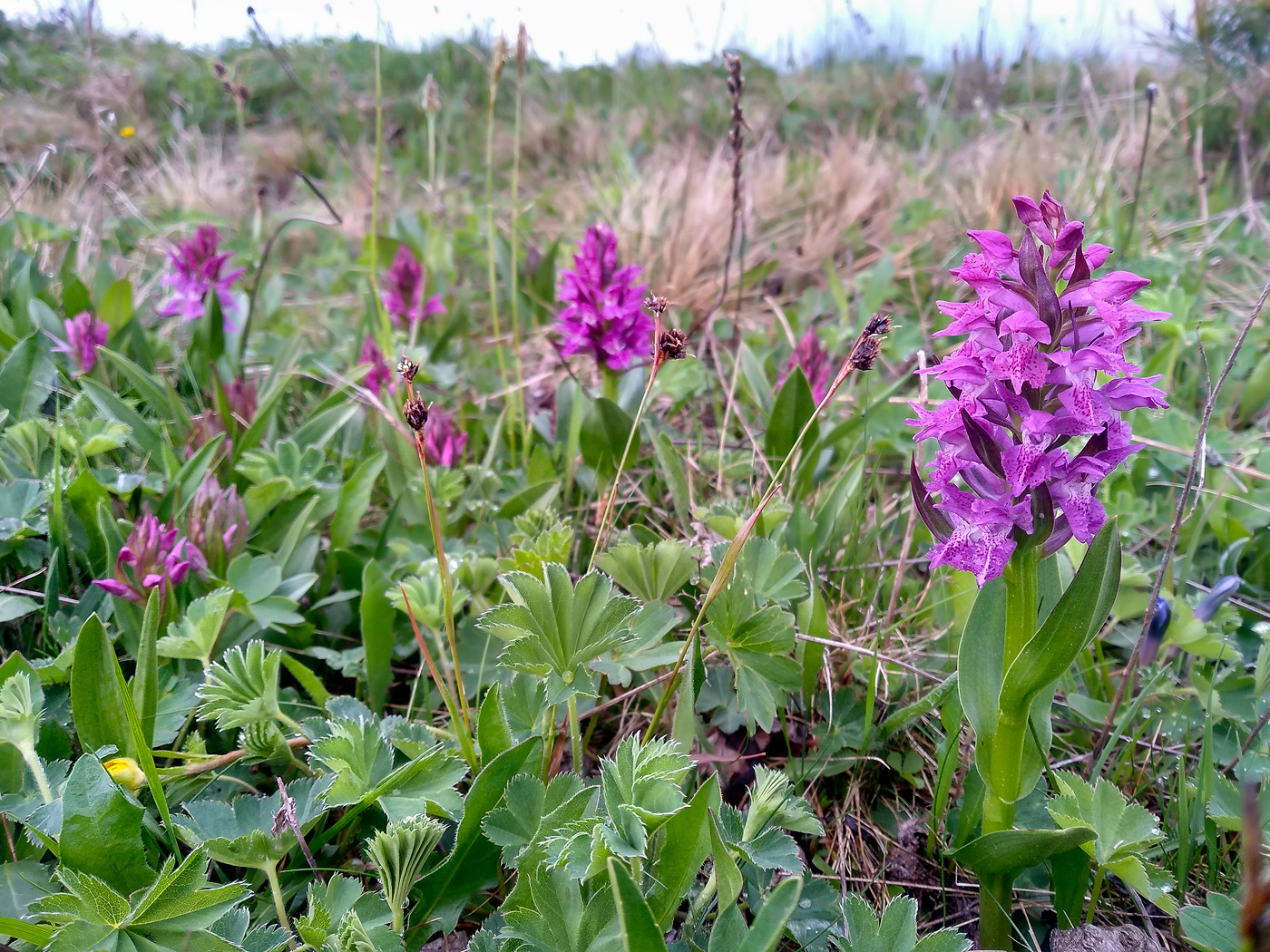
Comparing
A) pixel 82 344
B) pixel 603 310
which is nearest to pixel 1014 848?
pixel 603 310

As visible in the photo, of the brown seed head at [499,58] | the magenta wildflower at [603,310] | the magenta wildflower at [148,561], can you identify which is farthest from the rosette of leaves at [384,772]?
the brown seed head at [499,58]

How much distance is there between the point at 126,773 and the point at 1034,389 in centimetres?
139

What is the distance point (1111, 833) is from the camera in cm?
117

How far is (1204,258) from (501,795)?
13.0ft

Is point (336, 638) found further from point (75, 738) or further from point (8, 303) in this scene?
point (8, 303)

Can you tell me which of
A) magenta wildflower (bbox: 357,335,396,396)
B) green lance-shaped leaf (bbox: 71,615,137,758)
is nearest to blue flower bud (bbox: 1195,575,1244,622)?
green lance-shaped leaf (bbox: 71,615,137,758)

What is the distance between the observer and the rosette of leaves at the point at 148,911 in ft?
3.27

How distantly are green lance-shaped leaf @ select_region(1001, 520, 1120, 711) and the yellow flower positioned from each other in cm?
Result: 125

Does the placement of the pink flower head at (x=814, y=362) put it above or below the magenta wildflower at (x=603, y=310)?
below

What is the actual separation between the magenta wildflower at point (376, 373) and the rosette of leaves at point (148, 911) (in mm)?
1702

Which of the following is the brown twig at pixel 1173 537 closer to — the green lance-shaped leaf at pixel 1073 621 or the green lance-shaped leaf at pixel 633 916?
the green lance-shaped leaf at pixel 1073 621

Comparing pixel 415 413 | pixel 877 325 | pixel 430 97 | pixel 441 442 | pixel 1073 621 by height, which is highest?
pixel 430 97

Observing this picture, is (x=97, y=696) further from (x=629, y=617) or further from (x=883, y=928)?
(x=883, y=928)

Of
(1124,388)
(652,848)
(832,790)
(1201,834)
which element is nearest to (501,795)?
(652,848)
